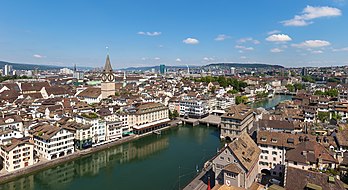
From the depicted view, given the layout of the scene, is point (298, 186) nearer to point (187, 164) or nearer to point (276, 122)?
point (187, 164)

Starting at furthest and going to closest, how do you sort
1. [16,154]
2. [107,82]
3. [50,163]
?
[107,82]
[50,163]
[16,154]

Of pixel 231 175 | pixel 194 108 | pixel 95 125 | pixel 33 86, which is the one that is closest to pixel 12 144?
pixel 95 125

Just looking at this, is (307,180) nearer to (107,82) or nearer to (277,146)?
(277,146)

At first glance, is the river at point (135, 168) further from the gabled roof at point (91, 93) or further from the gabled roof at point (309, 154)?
the gabled roof at point (91, 93)

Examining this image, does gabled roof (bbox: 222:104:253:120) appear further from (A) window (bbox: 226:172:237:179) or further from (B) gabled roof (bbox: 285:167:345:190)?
(B) gabled roof (bbox: 285:167:345:190)

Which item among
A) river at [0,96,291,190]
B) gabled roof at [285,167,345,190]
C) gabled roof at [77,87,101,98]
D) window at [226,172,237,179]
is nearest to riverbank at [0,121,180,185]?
river at [0,96,291,190]

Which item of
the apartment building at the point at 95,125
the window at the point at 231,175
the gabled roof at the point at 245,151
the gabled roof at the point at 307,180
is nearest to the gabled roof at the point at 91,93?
the apartment building at the point at 95,125
